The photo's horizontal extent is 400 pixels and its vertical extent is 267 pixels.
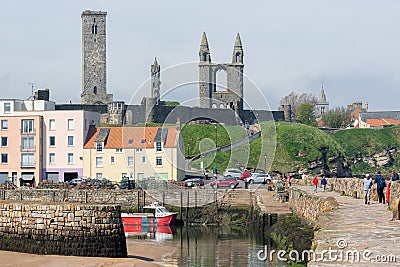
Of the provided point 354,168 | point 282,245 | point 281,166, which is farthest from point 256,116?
point 282,245

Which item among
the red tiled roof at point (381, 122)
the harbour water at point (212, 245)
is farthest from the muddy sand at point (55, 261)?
the red tiled roof at point (381, 122)

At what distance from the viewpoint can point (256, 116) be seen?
98.4 meters

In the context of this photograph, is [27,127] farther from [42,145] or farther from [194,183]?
[194,183]

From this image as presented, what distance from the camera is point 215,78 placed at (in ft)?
374

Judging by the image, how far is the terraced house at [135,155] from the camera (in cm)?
6019

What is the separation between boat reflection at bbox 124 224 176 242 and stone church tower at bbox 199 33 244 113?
6063cm

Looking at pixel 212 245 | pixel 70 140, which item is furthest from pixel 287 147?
pixel 212 245

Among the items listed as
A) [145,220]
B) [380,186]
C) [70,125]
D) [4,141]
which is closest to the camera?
[380,186]

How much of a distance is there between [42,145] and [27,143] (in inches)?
46.4

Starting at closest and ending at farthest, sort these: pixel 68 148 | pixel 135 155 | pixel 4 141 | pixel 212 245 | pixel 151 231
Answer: pixel 212 245, pixel 151 231, pixel 135 155, pixel 4 141, pixel 68 148

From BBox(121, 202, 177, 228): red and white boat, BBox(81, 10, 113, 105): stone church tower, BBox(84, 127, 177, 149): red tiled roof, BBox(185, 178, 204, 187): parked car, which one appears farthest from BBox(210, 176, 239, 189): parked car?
BBox(81, 10, 113, 105): stone church tower

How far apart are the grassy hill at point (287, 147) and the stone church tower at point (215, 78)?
62.8ft

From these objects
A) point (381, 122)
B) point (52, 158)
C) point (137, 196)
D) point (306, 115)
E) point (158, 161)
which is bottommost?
point (137, 196)

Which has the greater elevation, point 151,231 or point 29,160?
point 29,160
